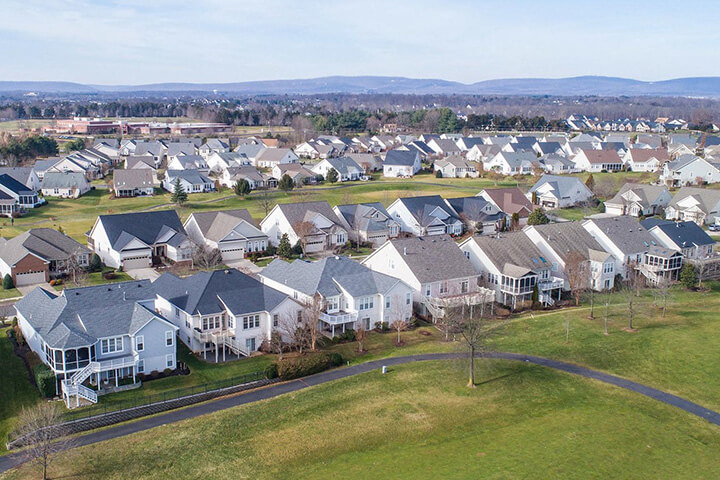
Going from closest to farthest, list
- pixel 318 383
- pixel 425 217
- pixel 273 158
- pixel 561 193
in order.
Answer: pixel 318 383
pixel 425 217
pixel 561 193
pixel 273 158

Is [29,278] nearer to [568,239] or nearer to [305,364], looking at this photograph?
[305,364]

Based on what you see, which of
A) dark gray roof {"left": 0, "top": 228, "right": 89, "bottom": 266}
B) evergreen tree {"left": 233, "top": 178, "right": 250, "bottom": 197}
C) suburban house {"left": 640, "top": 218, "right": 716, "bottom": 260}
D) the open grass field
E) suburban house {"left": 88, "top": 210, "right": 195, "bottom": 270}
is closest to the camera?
dark gray roof {"left": 0, "top": 228, "right": 89, "bottom": 266}

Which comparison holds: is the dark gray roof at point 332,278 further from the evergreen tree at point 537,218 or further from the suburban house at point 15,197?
the suburban house at point 15,197

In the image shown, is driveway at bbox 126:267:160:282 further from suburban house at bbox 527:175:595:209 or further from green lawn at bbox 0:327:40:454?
suburban house at bbox 527:175:595:209

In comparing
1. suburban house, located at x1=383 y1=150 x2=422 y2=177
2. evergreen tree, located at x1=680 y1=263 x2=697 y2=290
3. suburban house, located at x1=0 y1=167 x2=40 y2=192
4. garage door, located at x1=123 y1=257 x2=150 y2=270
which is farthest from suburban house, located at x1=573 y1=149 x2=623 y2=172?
suburban house, located at x1=0 y1=167 x2=40 y2=192

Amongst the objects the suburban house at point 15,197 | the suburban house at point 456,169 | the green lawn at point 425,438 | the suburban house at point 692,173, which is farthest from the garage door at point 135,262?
the suburban house at point 692,173

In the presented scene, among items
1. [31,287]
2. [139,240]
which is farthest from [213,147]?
[31,287]
